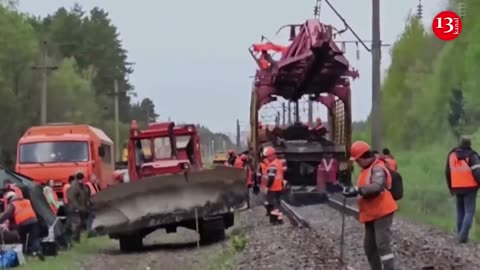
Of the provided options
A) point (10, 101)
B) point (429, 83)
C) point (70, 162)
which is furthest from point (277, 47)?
point (10, 101)

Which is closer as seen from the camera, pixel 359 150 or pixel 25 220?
pixel 359 150

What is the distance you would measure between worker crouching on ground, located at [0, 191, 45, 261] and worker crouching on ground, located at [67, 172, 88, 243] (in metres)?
3.68

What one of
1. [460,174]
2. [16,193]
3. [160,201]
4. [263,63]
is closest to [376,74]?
[263,63]

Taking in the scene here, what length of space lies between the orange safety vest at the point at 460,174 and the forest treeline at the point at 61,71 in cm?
4134

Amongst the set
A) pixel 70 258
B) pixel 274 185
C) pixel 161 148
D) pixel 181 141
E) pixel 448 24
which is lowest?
pixel 70 258

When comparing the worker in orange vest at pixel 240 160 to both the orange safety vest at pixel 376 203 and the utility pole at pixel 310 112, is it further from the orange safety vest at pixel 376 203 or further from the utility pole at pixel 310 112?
the orange safety vest at pixel 376 203

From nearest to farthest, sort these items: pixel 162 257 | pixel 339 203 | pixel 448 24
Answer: pixel 162 257 < pixel 339 203 < pixel 448 24

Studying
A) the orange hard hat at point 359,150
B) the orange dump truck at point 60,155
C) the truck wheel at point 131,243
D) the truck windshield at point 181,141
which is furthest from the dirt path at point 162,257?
the orange hard hat at point 359,150

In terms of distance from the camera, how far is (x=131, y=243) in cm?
2333

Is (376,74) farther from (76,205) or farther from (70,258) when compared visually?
(70,258)

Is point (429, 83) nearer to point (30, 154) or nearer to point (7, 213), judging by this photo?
point (30, 154)

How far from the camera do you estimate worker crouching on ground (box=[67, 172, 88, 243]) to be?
989 inches

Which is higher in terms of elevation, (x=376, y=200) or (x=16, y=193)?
(x=376, y=200)

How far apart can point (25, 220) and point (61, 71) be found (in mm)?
73317
